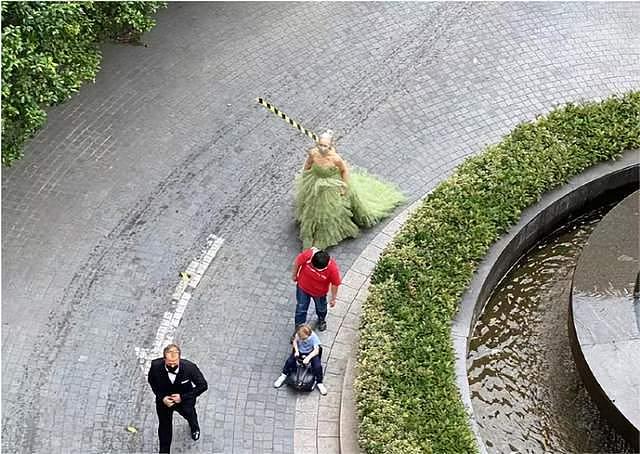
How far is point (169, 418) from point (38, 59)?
4483mm

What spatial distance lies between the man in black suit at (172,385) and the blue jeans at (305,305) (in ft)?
6.12

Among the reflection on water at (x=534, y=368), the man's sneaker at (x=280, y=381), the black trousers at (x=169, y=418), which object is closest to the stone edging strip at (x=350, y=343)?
the man's sneaker at (x=280, y=381)

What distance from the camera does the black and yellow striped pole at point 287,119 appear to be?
1505 centimetres

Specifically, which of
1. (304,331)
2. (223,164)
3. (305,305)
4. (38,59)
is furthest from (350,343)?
(38,59)

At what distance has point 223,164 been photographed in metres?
14.7

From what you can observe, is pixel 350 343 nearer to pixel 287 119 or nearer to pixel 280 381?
pixel 280 381

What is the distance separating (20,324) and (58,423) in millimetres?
1626

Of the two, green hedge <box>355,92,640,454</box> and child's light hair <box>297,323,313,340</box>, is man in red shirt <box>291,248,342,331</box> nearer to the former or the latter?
green hedge <box>355,92,640,454</box>

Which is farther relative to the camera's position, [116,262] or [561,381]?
[116,262]

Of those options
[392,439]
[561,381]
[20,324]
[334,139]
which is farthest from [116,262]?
[561,381]

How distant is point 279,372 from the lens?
1217 centimetres

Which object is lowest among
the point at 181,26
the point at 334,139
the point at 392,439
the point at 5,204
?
the point at 392,439

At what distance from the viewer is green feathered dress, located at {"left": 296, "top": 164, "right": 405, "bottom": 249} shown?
41.9 feet

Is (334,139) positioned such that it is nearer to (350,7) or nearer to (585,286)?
(350,7)
